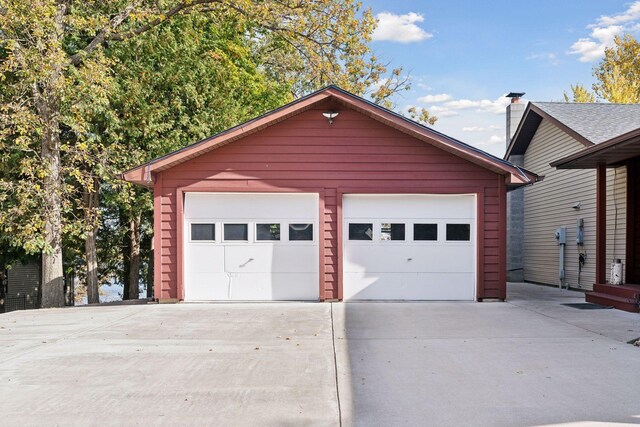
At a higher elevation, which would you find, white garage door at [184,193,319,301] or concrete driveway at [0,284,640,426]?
white garage door at [184,193,319,301]

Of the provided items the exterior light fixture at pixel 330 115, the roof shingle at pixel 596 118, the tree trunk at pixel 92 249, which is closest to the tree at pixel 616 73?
the roof shingle at pixel 596 118

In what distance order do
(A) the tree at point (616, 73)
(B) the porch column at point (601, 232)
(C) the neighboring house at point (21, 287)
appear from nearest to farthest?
1. (B) the porch column at point (601, 232)
2. (C) the neighboring house at point (21, 287)
3. (A) the tree at point (616, 73)

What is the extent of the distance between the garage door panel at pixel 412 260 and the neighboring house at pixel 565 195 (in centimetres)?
356

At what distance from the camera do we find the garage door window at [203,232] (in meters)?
11.0

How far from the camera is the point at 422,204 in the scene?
36.2 ft

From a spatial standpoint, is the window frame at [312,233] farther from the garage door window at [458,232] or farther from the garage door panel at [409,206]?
the garage door window at [458,232]

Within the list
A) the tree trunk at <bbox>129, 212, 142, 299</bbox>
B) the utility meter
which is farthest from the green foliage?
the tree trunk at <bbox>129, 212, 142, 299</bbox>

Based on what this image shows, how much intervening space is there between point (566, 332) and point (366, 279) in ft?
14.3

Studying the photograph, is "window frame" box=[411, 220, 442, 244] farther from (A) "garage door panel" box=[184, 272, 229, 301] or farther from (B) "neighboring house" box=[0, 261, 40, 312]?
(B) "neighboring house" box=[0, 261, 40, 312]

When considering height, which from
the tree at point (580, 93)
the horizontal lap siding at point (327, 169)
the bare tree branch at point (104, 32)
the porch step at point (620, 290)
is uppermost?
the tree at point (580, 93)

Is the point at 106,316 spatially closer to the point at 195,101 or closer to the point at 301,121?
the point at 301,121

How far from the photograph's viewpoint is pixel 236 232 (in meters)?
11.0

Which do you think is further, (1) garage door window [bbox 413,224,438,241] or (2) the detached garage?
(1) garage door window [bbox 413,224,438,241]

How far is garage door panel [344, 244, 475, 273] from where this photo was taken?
1097 centimetres
